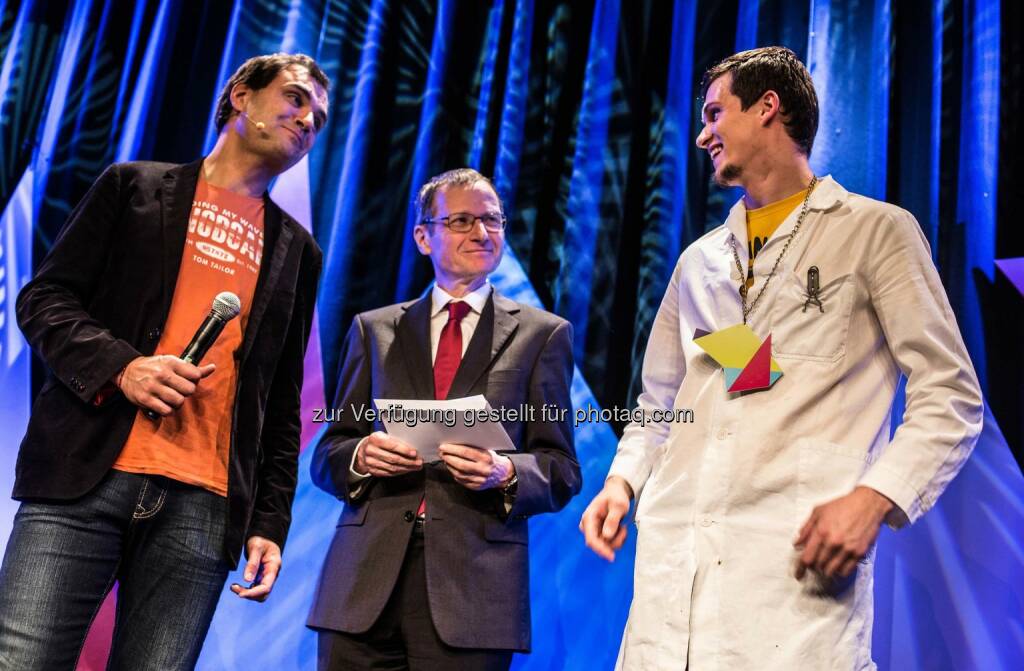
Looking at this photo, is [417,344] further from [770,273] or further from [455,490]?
[770,273]

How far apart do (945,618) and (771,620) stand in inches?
48.2

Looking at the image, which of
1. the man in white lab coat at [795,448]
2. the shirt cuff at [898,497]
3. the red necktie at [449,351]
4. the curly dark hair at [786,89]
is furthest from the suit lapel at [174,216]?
the shirt cuff at [898,497]

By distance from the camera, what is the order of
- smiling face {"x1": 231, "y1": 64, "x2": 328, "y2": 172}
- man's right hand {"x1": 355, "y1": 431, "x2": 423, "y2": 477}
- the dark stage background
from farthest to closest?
the dark stage background < smiling face {"x1": 231, "y1": 64, "x2": 328, "y2": 172} < man's right hand {"x1": 355, "y1": 431, "x2": 423, "y2": 477}

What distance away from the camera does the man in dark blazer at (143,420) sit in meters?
1.58

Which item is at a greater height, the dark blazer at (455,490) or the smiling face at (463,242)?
the smiling face at (463,242)

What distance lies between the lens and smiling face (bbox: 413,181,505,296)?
2506 millimetres

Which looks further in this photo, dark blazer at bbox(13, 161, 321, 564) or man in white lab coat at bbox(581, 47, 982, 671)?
dark blazer at bbox(13, 161, 321, 564)

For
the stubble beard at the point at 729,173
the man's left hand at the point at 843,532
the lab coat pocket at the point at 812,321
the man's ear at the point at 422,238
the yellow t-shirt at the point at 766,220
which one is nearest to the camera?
the man's left hand at the point at 843,532

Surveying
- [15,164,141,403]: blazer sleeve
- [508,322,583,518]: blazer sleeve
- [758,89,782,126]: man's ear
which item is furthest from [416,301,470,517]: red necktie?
[758,89,782,126]: man's ear

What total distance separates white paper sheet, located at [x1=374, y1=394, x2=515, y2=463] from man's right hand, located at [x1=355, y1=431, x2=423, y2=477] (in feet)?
0.10

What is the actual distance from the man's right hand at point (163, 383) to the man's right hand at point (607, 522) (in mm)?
729

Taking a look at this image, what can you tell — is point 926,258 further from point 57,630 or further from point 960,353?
point 57,630

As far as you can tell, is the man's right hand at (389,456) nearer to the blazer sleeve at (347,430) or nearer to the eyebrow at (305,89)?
the blazer sleeve at (347,430)

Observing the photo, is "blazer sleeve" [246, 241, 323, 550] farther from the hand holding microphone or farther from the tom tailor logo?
the hand holding microphone
